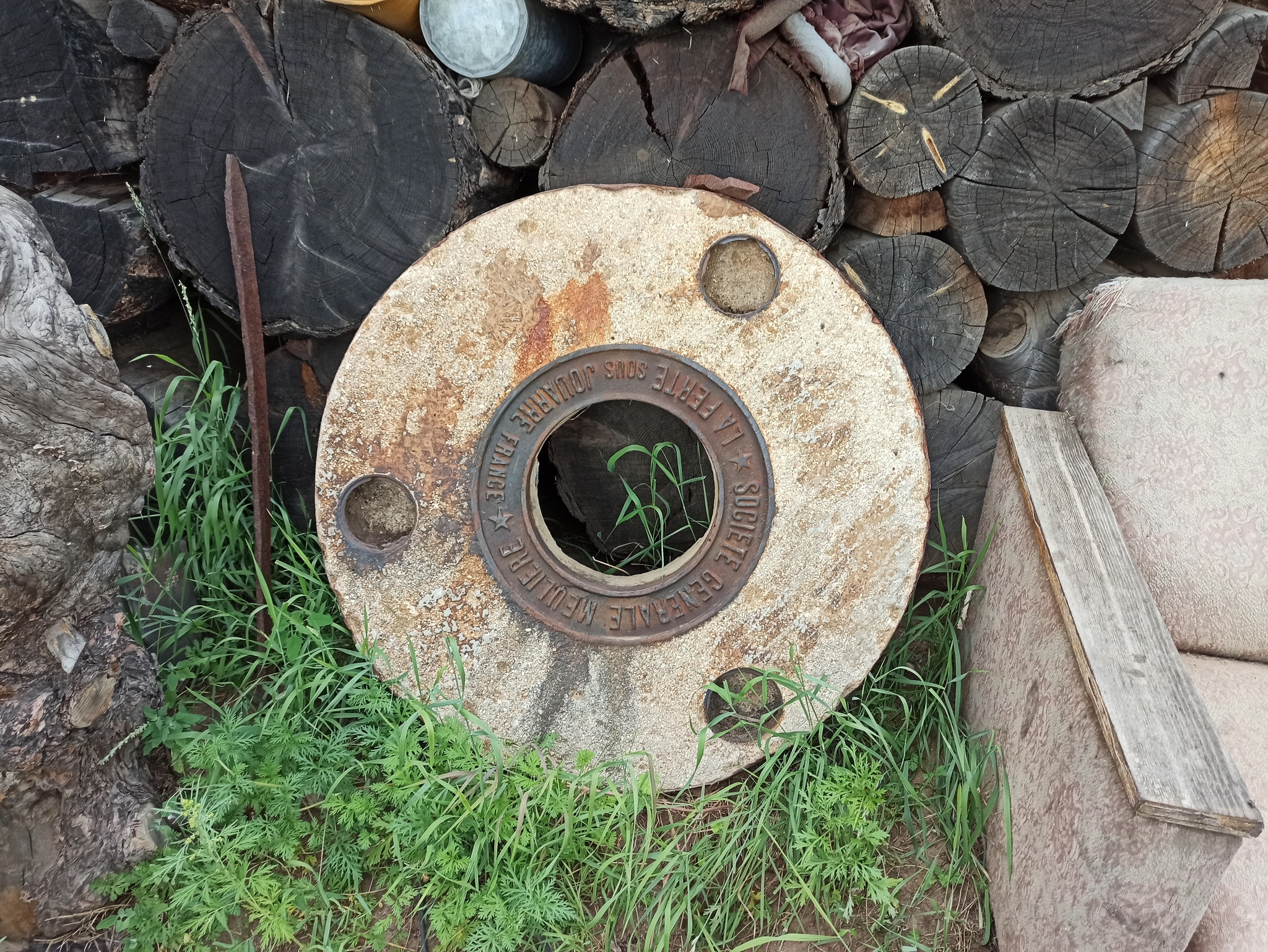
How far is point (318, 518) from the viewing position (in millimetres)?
2133

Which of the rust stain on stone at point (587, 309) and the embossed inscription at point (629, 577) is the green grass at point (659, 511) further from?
the rust stain on stone at point (587, 309)

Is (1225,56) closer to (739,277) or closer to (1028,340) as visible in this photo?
(1028,340)

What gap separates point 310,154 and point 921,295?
1.67m

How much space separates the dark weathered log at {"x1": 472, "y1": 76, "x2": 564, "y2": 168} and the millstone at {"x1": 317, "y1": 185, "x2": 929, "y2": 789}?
29cm

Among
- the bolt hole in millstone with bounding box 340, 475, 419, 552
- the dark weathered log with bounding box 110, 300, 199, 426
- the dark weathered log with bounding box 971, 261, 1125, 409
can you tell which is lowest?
the bolt hole in millstone with bounding box 340, 475, 419, 552

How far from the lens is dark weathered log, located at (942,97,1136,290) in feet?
6.77

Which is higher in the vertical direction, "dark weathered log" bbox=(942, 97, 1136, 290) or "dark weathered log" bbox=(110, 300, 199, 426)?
"dark weathered log" bbox=(942, 97, 1136, 290)

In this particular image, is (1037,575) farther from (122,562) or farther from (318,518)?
(122,562)

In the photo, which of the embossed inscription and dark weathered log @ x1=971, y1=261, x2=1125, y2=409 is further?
dark weathered log @ x1=971, y1=261, x2=1125, y2=409

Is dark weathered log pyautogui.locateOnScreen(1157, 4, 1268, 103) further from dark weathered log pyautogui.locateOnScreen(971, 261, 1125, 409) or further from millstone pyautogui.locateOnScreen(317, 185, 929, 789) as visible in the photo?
millstone pyautogui.locateOnScreen(317, 185, 929, 789)

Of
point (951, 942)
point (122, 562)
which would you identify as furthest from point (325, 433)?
point (951, 942)

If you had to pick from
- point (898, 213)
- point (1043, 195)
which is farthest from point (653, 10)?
point (1043, 195)

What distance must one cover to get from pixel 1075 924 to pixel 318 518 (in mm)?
1854

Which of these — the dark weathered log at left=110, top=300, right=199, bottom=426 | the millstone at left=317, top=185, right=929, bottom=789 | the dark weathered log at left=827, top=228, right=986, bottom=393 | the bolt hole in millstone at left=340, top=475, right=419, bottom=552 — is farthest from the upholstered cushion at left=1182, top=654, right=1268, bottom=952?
the dark weathered log at left=110, top=300, right=199, bottom=426
